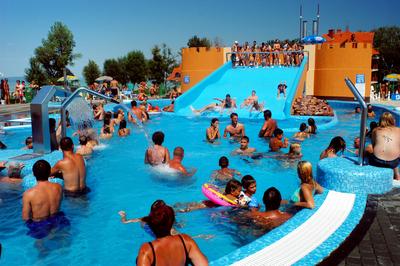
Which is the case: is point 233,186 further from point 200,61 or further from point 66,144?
point 200,61

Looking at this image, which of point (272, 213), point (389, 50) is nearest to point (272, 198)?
point (272, 213)

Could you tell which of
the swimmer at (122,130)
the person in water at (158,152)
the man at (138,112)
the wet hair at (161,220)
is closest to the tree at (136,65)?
the man at (138,112)

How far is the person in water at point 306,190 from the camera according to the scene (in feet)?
15.2

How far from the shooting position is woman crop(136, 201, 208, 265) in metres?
2.55

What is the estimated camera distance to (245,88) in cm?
1880

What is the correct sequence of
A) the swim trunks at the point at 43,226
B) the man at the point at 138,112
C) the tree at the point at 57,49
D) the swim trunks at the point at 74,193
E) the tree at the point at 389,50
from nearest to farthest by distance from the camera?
the swim trunks at the point at 43,226, the swim trunks at the point at 74,193, the man at the point at 138,112, the tree at the point at 57,49, the tree at the point at 389,50

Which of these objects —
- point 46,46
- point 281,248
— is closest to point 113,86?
point 46,46

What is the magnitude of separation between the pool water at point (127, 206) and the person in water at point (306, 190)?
730 millimetres

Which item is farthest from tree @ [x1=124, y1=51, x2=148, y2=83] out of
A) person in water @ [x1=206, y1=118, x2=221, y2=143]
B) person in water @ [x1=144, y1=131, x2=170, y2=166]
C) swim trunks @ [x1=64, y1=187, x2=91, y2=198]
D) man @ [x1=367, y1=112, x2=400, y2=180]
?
man @ [x1=367, y1=112, x2=400, y2=180]

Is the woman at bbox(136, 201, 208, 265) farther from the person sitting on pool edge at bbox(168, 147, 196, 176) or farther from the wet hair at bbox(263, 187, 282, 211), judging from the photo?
the person sitting on pool edge at bbox(168, 147, 196, 176)

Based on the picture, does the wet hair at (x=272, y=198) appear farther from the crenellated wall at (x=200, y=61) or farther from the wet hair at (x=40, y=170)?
the crenellated wall at (x=200, y=61)

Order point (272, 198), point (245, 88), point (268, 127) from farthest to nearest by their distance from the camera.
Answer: point (245, 88), point (268, 127), point (272, 198)

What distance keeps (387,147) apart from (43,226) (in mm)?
4857

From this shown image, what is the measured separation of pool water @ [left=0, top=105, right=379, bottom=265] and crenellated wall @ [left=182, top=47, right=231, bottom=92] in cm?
1475
